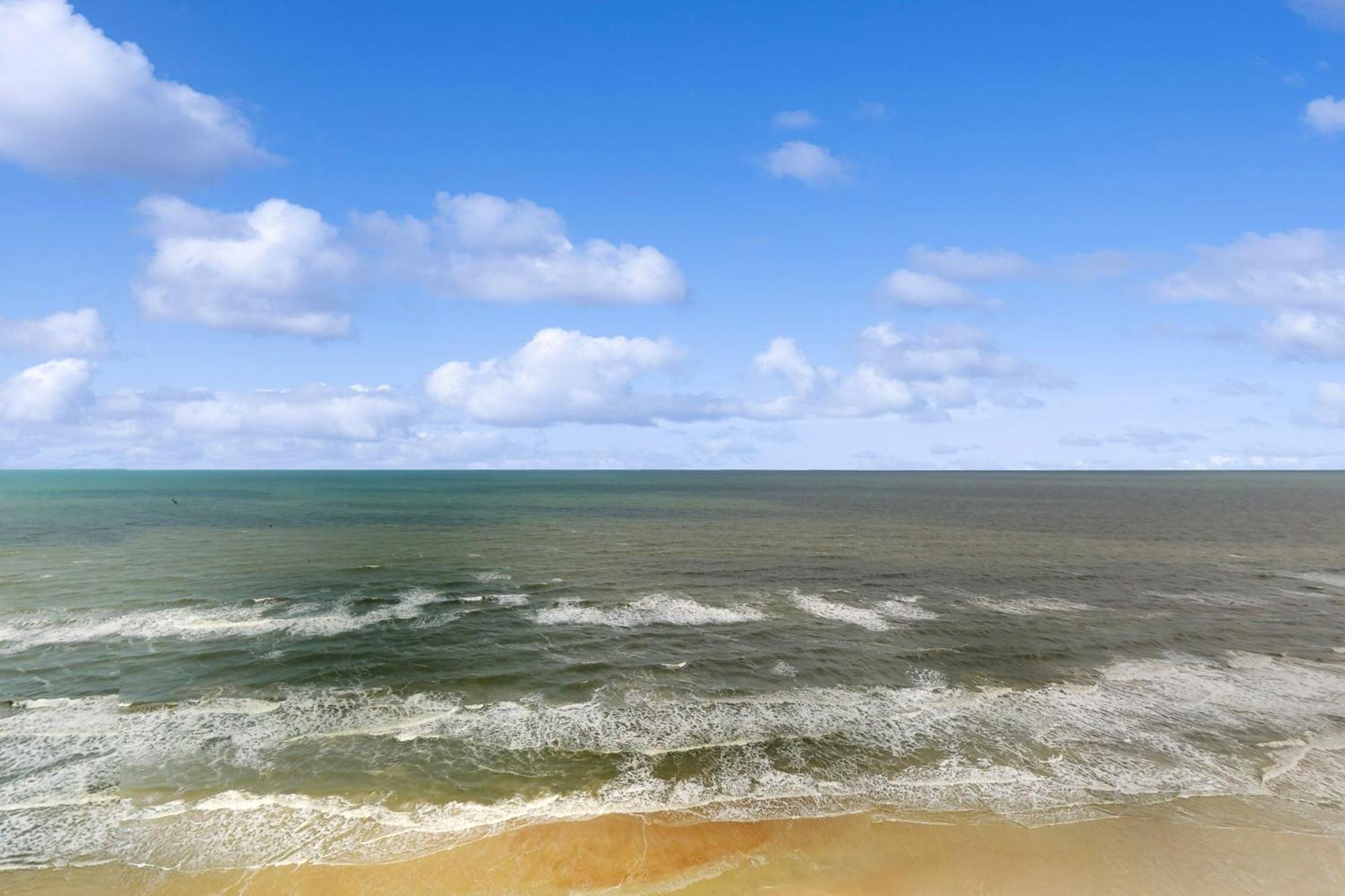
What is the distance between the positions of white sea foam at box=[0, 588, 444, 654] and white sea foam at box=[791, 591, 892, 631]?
23.9 metres

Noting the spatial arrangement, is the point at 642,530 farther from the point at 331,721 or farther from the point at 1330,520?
the point at 1330,520

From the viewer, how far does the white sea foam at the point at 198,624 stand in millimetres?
31031

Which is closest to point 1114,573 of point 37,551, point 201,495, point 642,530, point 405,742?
point 642,530

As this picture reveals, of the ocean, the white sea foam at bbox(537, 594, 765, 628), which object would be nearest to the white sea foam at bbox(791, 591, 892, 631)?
the ocean

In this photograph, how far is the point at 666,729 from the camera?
70.4 ft

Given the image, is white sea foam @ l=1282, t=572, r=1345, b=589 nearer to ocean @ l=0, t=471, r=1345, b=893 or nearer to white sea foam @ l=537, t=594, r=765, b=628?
ocean @ l=0, t=471, r=1345, b=893

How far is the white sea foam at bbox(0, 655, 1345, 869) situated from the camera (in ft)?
52.2

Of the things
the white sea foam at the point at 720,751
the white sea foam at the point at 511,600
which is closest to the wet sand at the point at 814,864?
the white sea foam at the point at 720,751

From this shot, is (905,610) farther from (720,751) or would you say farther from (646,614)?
(720,751)

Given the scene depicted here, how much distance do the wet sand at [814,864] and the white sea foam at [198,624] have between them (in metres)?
19.8

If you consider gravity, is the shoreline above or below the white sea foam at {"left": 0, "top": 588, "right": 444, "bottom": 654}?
below

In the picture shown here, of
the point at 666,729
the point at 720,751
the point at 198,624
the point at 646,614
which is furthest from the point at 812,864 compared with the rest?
the point at 198,624

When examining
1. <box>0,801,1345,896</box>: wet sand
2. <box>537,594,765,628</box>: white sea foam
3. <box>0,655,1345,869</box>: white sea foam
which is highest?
<box>537,594,765,628</box>: white sea foam

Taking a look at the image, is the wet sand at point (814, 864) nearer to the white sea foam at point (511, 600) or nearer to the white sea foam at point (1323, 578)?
the white sea foam at point (511, 600)
